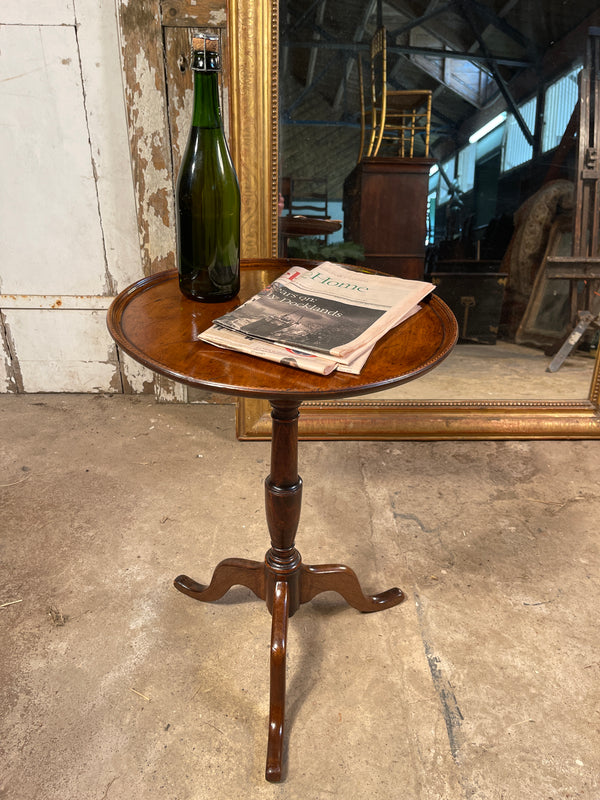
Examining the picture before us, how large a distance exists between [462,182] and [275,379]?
1448mm

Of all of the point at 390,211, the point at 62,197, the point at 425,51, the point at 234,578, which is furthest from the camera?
the point at 62,197

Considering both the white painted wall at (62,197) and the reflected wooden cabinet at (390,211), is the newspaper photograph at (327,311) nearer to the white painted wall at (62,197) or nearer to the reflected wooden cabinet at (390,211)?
the reflected wooden cabinet at (390,211)

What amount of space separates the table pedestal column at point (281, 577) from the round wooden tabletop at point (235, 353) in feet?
0.58

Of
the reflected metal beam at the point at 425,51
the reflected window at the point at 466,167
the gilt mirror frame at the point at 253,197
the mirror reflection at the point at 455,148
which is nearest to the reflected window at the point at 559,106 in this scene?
the mirror reflection at the point at 455,148

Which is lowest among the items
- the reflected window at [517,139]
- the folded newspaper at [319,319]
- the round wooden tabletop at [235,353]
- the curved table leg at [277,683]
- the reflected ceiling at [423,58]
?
the curved table leg at [277,683]

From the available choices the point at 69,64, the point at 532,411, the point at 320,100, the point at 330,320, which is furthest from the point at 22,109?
the point at 532,411

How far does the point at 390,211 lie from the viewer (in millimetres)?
1956

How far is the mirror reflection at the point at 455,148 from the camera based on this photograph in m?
1.80

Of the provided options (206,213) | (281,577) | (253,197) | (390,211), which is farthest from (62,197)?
(281,577)

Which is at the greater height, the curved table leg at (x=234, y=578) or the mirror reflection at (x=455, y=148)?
the mirror reflection at (x=455, y=148)

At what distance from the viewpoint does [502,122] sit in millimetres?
1863

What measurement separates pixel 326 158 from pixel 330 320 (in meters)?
1.17

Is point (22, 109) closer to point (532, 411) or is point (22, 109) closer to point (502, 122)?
point (502, 122)

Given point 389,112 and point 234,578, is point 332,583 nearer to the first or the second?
point 234,578
